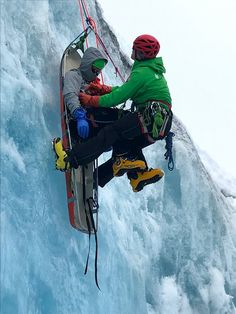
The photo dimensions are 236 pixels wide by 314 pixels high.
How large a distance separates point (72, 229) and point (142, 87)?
1567 millimetres

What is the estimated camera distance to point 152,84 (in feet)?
21.4

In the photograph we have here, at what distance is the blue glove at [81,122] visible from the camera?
6.40 metres

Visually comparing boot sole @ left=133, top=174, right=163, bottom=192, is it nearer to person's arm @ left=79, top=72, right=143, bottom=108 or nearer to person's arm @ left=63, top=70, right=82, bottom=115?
person's arm @ left=79, top=72, right=143, bottom=108

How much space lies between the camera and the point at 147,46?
6516mm

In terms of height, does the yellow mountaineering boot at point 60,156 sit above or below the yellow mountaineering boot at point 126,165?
above

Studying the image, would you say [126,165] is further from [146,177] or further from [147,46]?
[147,46]

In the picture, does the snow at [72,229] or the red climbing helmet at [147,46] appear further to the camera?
the red climbing helmet at [147,46]

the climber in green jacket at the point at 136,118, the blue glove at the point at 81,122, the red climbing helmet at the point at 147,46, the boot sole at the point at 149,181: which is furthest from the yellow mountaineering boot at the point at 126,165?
the red climbing helmet at the point at 147,46

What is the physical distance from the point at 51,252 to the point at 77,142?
3.44ft

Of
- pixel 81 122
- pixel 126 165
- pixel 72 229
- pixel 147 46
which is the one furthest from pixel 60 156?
pixel 147 46

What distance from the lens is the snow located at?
629 centimetres

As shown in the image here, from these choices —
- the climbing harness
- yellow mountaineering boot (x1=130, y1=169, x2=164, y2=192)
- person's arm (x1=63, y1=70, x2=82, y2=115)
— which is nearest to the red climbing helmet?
the climbing harness

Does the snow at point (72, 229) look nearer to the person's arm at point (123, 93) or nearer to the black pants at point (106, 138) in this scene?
the black pants at point (106, 138)

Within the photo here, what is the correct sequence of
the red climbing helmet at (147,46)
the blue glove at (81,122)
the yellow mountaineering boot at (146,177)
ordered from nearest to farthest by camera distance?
the blue glove at (81,122)
the red climbing helmet at (147,46)
the yellow mountaineering boot at (146,177)
